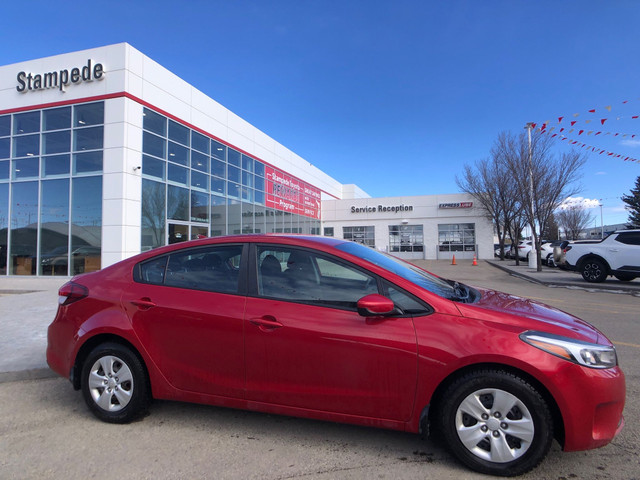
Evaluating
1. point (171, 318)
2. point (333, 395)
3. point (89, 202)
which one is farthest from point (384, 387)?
point (89, 202)

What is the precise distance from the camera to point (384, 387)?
2557mm

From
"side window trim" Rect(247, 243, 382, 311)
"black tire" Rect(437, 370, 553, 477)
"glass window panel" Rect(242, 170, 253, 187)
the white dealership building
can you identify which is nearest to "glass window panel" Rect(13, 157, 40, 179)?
the white dealership building

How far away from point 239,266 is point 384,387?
1.44 metres

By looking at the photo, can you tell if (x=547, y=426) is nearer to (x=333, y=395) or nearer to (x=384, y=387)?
(x=384, y=387)

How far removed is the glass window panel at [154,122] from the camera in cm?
1482

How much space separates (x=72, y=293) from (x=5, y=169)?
52.9 feet

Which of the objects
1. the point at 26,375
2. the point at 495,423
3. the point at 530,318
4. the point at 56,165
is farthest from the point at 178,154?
the point at 495,423

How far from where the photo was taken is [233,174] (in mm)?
20281

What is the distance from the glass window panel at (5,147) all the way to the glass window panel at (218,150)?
7927 mm

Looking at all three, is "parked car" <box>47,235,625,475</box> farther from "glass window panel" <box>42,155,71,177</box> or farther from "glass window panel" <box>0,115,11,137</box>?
"glass window panel" <box>0,115,11,137</box>

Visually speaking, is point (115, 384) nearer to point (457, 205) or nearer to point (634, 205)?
point (457, 205)

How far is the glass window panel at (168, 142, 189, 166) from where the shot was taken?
16.0m

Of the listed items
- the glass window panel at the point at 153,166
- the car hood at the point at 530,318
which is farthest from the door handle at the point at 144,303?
the glass window panel at the point at 153,166

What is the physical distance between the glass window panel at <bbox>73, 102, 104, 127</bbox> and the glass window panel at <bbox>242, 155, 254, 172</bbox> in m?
8.18
